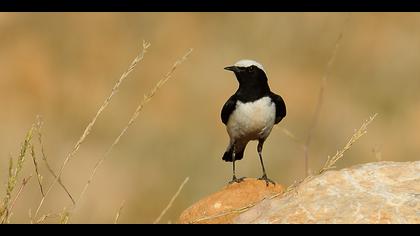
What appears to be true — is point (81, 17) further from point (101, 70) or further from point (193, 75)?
point (193, 75)

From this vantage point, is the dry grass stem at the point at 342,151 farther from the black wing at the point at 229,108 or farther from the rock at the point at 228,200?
the black wing at the point at 229,108

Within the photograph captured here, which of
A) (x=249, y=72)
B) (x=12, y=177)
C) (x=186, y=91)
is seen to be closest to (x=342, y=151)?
(x=12, y=177)

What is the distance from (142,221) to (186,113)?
3.79 meters

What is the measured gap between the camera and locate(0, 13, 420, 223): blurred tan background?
63.6 ft

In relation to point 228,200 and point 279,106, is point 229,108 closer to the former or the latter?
point 279,106

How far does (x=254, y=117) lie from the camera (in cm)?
807

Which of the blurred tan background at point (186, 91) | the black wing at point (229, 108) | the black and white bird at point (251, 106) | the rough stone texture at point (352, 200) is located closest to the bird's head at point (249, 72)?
the black and white bird at point (251, 106)

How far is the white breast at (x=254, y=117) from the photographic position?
8.08 metres

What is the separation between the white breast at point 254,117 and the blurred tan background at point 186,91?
33.7ft

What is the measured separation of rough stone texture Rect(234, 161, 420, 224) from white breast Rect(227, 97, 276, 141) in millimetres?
2318

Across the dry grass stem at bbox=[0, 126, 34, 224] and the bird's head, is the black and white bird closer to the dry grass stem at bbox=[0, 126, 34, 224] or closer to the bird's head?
the bird's head

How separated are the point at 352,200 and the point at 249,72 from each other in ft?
10.9

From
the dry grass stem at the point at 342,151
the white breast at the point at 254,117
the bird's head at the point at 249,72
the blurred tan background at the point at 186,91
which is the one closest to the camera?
the dry grass stem at the point at 342,151
